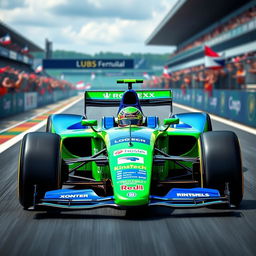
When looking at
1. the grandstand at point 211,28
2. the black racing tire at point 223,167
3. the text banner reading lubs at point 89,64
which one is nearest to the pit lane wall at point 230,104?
the grandstand at point 211,28

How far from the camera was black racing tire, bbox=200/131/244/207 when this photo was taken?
19.7ft

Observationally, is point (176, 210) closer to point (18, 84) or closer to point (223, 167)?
point (223, 167)

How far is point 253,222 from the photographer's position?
555cm

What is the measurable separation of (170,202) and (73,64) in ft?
217

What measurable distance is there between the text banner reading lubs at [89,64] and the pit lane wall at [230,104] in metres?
37.1

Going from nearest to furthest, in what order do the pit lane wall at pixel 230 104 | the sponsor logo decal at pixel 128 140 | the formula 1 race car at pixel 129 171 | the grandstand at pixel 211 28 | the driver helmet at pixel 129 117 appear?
1. the formula 1 race car at pixel 129 171
2. the sponsor logo decal at pixel 128 140
3. the driver helmet at pixel 129 117
4. the pit lane wall at pixel 230 104
5. the grandstand at pixel 211 28

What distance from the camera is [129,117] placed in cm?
744

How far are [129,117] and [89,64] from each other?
209 feet

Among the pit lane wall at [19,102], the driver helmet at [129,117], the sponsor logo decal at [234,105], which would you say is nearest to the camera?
the driver helmet at [129,117]

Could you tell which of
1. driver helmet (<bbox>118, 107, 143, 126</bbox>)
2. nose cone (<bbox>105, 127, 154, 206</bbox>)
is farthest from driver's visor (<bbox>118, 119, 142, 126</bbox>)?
nose cone (<bbox>105, 127, 154, 206</bbox>)

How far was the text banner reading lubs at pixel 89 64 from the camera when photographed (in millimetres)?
70250

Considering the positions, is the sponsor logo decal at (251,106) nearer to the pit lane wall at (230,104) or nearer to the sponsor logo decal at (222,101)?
the pit lane wall at (230,104)

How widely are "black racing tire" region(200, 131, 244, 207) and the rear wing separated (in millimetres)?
3417

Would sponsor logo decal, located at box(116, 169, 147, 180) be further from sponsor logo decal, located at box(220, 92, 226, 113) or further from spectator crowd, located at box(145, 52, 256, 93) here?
sponsor logo decal, located at box(220, 92, 226, 113)
